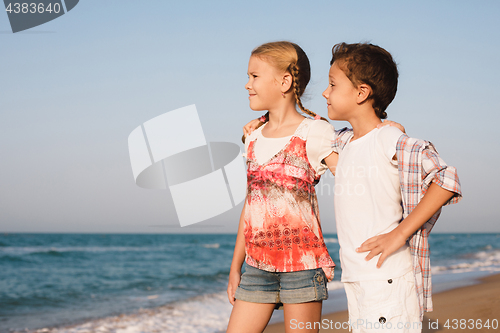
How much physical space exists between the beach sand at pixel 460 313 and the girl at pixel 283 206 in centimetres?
305

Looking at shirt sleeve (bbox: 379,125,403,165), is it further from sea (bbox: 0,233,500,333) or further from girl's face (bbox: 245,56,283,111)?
sea (bbox: 0,233,500,333)

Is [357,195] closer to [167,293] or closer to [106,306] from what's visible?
[106,306]

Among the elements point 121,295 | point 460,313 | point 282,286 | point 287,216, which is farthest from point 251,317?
point 121,295

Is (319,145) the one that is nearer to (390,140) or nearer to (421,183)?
(390,140)

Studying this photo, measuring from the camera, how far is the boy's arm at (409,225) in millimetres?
1420

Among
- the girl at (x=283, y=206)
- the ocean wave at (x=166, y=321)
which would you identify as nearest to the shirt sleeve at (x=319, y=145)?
the girl at (x=283, y=206)

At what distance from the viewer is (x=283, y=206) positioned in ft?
6.15

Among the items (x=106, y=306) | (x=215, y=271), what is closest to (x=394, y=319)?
(x=106, y=306)

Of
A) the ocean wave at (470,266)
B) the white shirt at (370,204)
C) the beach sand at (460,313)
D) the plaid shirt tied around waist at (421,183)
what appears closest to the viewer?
the plaid shirt tied around waist at (421,183)

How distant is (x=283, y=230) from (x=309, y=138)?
1.42 feet

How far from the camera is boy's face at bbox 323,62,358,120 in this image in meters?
1.74

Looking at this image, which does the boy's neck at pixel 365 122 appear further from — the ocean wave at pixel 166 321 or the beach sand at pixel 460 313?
the ocean wave at pixel 166 321

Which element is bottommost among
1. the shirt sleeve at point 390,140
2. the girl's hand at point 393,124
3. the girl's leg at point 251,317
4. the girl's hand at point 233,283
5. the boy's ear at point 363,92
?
the girl's leg at point 251,317

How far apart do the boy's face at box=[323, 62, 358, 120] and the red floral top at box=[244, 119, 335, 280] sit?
0.63 feet
